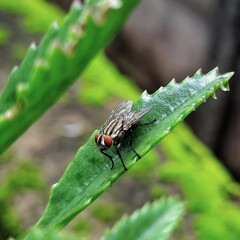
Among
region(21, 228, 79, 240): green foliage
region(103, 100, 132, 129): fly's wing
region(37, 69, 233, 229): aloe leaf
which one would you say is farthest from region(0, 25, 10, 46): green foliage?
region(21, 228, 79, 240): green foliage

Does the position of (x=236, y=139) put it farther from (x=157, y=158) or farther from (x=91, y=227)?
(x=91, y=227)

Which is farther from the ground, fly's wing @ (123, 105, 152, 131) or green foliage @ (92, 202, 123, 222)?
green foliage @ (92, 202, 123, 222)

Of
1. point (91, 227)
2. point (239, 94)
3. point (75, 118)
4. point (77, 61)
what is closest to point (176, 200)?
point (77, 61)

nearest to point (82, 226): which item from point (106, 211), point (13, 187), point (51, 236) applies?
point (106, 211)

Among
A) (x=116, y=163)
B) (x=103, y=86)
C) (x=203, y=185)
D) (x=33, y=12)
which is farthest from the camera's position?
(x=33, y=12)

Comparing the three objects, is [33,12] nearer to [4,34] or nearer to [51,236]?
[4,34]

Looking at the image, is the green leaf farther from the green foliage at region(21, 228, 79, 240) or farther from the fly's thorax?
the fly's thorax
